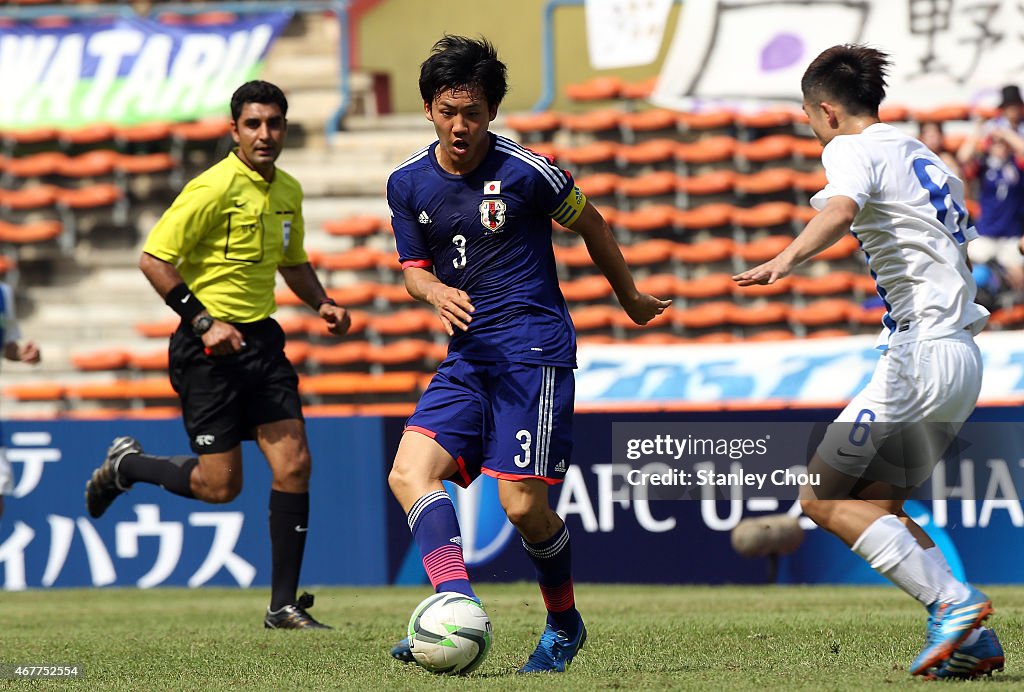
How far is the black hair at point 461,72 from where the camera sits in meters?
5.48

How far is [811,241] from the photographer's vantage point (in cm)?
482

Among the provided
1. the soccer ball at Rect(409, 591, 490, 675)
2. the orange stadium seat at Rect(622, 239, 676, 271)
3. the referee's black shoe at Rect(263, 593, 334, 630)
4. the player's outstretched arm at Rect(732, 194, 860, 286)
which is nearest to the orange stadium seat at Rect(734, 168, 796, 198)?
the orange stadium seat at Rect(622, 239, 676, 271)

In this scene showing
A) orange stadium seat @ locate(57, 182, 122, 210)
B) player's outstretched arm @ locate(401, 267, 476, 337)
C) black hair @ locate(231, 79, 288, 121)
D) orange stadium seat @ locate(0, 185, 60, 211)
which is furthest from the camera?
orange stadium seat @ locate(0, 185, 60, 211)

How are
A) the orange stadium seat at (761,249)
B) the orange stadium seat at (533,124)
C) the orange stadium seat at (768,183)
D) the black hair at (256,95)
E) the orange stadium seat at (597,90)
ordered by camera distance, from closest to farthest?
the black hair at (256,95) → the orange stadium seat at (761,249) → the orange stadium seat at (768,183) → the orange stadium seat at (533,124) → the orange stadium seat at (597,90)

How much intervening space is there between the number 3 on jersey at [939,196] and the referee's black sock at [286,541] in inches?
145

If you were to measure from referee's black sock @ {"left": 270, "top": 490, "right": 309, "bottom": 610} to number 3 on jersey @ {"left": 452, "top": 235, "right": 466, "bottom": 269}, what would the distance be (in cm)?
239

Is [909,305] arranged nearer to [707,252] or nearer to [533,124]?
[707,252]

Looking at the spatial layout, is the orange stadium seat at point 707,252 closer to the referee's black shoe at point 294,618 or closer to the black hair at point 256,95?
the black hair at point 256,95

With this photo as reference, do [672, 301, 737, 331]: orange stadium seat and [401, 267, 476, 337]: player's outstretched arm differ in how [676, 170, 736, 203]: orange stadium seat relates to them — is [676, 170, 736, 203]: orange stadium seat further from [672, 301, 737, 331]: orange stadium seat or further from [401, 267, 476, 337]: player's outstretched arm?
[401, 267, 476, 337]: player's outstretched arm

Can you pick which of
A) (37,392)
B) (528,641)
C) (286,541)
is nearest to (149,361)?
(37,392)

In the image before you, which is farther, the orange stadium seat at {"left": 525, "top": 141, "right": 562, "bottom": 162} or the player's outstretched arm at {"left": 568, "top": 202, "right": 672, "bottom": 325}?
the orange stadium seat at {"left": 525, "top": 141, "right": 562, "bottom": 162}

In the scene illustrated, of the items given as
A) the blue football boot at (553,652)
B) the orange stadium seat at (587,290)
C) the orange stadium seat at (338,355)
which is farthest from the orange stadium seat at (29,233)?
the blue football boot at (553,652)

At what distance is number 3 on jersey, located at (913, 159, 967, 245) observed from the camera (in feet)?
17.2

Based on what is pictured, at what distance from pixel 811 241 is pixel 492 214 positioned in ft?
4.29
